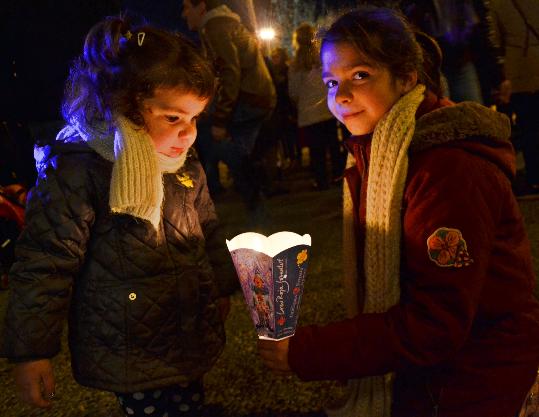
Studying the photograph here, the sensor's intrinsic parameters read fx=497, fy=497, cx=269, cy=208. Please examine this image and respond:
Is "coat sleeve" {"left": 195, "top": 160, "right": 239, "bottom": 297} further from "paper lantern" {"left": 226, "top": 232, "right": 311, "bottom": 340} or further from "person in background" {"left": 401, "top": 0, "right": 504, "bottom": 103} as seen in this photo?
"person in background" {"left": 401, "top": 0, "right": 504, "bottom": 103}

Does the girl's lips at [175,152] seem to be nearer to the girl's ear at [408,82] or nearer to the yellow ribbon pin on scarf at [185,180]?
the yellow ribbon pin on scarf at [185,180]

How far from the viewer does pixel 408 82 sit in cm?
166

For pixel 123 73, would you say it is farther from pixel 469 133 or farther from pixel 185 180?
pixel 469 133

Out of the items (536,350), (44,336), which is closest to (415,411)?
(536,350)

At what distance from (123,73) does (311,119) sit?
392 centimetres

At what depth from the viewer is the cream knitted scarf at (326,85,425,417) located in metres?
1.54

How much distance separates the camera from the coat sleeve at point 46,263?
156cm

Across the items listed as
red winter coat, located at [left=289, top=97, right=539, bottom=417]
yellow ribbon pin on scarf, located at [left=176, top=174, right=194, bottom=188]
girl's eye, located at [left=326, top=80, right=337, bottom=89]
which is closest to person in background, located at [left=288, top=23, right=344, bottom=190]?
yellow ribbon pin on scarf, located at [left=176, top=174, right=194, bottom=188]

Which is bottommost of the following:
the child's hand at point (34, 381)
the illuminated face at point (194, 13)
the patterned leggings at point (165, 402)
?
the patterned leggings at point (165, 402)

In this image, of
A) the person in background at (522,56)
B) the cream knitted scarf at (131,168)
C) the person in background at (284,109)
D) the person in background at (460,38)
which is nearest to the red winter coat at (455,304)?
the cream knitted scarf at (131,168)

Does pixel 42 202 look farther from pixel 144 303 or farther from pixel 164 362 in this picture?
pixel 164 362

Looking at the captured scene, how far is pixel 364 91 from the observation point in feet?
5.31

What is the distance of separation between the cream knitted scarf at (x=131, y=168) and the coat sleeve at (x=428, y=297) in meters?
0.66

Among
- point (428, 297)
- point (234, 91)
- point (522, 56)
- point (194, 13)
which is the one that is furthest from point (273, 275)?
point (522, 56)
